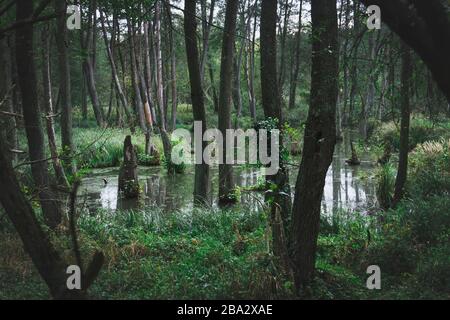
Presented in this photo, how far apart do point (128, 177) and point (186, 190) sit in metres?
1.71

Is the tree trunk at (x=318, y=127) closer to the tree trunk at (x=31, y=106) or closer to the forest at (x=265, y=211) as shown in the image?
the forest at (x=265, y=211)

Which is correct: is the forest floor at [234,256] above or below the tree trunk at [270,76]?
below

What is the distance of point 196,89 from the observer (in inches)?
440

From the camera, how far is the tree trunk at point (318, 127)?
215 inches

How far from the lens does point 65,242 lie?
7344 mm

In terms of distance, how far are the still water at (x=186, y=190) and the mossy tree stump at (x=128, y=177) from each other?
27cm

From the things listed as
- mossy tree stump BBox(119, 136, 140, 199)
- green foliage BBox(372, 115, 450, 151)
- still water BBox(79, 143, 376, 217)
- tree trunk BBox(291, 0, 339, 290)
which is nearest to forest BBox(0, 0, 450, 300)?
tree trunk BBox(291, 0, 339, 290)

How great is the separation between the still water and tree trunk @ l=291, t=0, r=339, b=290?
4.26 m

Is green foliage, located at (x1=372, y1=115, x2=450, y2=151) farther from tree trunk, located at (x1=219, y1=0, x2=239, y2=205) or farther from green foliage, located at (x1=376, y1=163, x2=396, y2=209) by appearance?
tree trunk, located at (x1=219, y1=0, x2=239, y2=205)

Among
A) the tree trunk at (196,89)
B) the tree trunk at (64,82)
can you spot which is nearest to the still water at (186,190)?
the tree trunk at (196,89)

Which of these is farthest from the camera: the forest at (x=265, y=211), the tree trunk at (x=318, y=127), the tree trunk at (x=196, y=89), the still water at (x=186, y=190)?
the still water at (x=186, y=190)

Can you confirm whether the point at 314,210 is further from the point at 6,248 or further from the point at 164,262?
the point at 6,248

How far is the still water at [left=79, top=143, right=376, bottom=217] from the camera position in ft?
40.0

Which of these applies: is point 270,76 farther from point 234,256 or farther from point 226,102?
point 226,102
